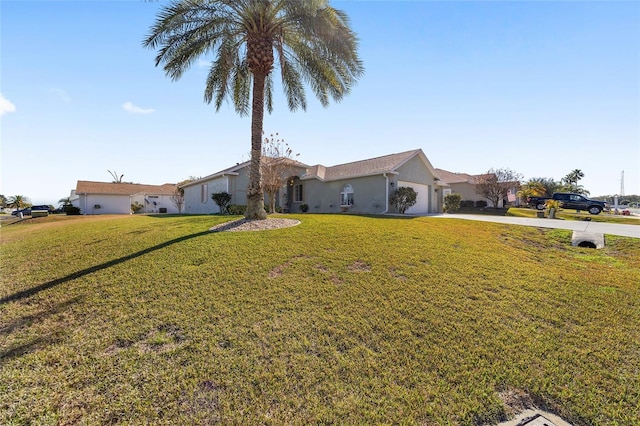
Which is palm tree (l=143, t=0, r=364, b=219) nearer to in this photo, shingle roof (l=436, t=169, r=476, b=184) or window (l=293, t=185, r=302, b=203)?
window (l=293, t=185, r=302, b=203)

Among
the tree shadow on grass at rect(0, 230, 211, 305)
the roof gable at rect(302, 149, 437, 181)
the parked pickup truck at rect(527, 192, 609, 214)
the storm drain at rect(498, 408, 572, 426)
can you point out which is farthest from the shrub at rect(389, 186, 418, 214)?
the parked pickup truck at rect(527, 192, 609, 214)

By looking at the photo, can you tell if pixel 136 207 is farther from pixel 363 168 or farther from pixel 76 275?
pixel 76 275

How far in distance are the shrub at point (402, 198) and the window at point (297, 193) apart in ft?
31.6

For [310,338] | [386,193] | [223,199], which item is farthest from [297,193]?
[310,338]

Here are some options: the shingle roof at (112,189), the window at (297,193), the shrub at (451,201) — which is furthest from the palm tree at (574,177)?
the shingle roof at (112,189)

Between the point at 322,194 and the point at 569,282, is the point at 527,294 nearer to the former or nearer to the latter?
the point at 569,282

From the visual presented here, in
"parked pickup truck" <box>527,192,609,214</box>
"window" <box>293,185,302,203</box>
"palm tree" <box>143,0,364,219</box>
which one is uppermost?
"palm tree" <box>143,0,364,219</box>

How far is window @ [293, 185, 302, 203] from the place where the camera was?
27406mm

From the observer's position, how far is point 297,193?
27.6 metres

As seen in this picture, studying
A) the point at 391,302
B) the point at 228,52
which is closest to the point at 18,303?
the point at 391,302

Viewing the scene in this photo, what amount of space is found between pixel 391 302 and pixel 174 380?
12.5 feet

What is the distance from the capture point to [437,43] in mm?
11602

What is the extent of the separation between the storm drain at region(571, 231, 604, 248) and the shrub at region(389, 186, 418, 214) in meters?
9.79

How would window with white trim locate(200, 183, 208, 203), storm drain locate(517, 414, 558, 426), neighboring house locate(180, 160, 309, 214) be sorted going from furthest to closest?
window with white trim locate(200, 183, 208, 203) → neighboring house locate(180, 160, 309, 214) → storm drain locate(517, 414, 558, 426)
